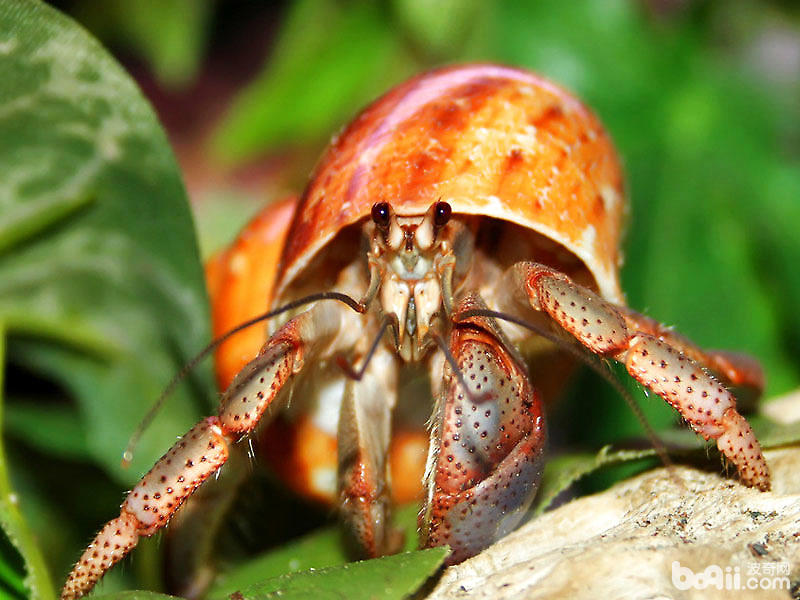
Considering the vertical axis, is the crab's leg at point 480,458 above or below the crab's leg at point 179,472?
below

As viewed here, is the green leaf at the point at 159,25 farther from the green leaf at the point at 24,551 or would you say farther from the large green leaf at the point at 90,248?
the green leaf at the point at 24,551

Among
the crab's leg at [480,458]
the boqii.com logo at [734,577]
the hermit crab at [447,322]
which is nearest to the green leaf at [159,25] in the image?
the hermit crab at [447,322]

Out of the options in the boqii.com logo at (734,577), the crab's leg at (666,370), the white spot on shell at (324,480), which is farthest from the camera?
the white spot on shell at (324,480)

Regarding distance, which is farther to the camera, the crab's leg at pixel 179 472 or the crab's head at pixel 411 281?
the crab's head at pixel 411 281

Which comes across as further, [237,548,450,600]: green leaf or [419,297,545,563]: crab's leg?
[419,297,545,563]: crab's leg

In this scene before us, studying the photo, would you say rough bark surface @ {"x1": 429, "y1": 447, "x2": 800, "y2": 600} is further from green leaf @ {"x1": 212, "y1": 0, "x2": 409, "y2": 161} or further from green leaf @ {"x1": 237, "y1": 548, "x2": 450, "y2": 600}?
green leaf @ {"x1": 212, "y1": 0, "x2": 409, "y2": 161}

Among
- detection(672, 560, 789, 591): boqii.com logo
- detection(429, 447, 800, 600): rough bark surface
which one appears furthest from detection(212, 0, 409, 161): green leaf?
detection(672, 560, 789, 591): boqii.com logo

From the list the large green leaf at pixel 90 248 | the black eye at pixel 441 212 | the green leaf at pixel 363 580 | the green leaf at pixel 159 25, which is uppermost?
the green leaf at pixel 159 25
